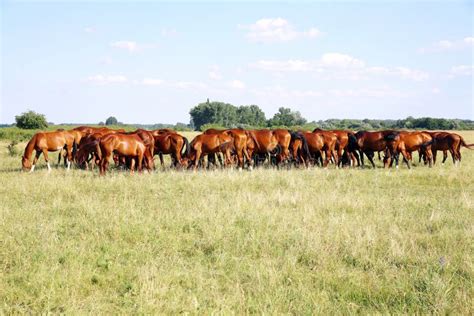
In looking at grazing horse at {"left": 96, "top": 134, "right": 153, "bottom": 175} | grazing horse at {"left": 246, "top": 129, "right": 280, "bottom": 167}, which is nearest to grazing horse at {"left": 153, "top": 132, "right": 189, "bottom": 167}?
grazing horse at {"left": 96, "top": 134, "right": 153, "bottom": 175}

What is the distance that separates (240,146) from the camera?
18.6m

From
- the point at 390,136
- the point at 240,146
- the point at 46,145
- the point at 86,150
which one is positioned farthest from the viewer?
the point at 390,136

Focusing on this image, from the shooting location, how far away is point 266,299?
496 centimetres

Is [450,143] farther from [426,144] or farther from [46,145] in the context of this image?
[46,145]

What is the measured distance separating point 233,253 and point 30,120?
4916cm

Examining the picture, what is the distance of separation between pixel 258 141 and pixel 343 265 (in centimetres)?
1338

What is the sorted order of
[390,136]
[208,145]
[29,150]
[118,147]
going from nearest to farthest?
[118,147]
[29,150]
[208,145]
[390,136]

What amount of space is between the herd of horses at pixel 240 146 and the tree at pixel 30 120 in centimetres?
3162

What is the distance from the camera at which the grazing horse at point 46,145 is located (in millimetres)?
17344

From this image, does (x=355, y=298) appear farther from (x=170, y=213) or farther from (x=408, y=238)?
(x=170, y=213)

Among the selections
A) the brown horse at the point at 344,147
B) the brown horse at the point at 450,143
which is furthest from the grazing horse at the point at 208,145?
the brown horse at the point at 450,143

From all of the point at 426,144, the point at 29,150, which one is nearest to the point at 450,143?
the point at 426,144

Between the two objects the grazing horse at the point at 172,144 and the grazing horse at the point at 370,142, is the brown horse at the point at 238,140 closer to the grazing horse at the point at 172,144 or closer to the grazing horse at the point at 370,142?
the grazing horse at the point at 172,144

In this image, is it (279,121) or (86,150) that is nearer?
(86,150)
